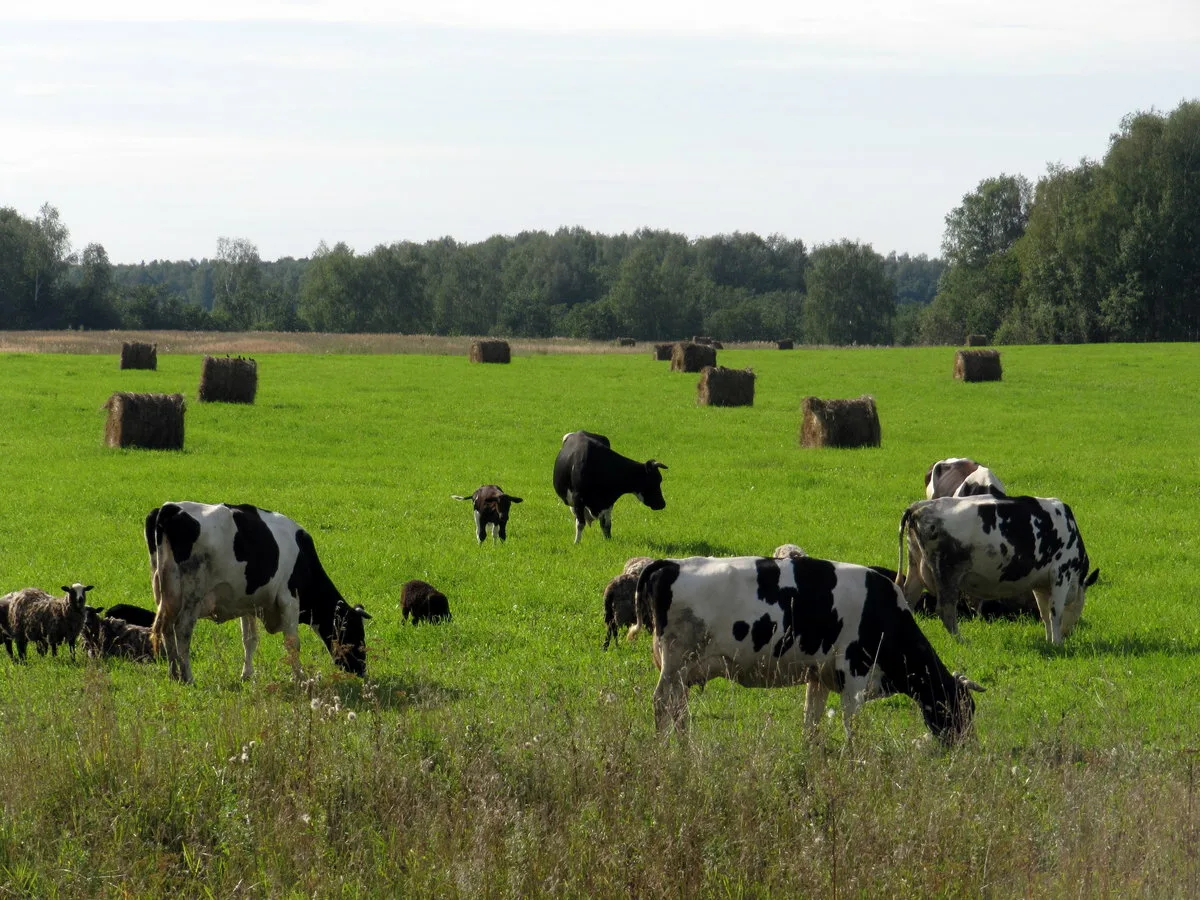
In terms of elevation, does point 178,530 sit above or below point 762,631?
above

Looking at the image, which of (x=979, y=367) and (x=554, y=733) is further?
(x=979, y=367)

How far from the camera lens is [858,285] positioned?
13825 cm

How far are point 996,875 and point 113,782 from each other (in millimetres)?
4490

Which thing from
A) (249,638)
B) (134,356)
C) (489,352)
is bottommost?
(249,638)

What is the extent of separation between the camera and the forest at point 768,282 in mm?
86688

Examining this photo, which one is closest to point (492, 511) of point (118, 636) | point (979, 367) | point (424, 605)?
point (424, 605)

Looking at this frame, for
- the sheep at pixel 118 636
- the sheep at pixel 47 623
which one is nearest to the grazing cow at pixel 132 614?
the sheep at pixel 118 636

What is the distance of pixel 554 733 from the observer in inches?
293

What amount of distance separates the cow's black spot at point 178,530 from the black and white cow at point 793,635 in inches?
158

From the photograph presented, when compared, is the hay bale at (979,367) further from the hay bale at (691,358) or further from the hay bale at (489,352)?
the hay bale at (489,352)

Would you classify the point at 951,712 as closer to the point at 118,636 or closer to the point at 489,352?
the point at 118,636

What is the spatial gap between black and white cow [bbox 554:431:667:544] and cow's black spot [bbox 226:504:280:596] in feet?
24.2

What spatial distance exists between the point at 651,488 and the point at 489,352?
3545cm

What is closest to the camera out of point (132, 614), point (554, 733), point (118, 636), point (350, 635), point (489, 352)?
point (554, 733)
